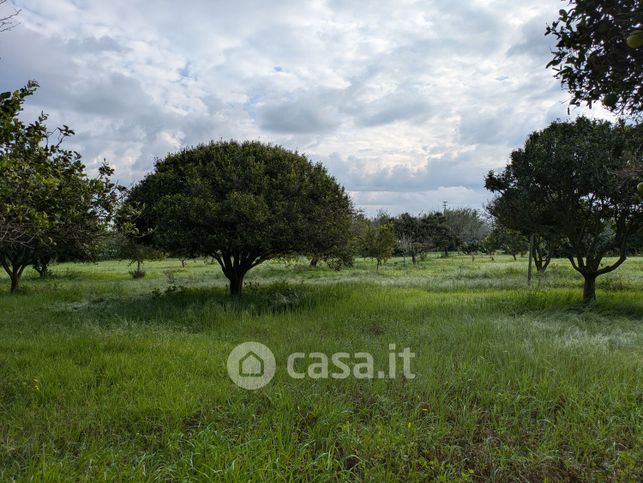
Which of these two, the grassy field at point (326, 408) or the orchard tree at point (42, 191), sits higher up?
the orchard tree at point (42, 191)

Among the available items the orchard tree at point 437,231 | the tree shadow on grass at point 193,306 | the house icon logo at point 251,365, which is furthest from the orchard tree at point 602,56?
the orchard tree at point 437,231

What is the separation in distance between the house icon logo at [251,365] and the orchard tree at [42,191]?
111 inches

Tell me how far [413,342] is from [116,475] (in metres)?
4.75

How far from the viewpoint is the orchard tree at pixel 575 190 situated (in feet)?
38.7

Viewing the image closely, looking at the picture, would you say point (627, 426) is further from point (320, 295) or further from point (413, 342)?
point (320, 295)

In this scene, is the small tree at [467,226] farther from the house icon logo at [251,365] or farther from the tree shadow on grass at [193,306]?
the house icon logo at [251,365]

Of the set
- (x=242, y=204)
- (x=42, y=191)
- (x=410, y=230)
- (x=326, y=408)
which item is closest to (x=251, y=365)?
(x=326, y=408)

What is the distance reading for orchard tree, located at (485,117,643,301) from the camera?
38.7 ft

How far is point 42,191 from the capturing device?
5.06 m

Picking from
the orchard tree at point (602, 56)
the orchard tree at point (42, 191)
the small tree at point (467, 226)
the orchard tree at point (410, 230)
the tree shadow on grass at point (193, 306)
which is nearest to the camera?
the orchard tree at point (602, 56)

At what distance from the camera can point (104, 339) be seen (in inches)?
272

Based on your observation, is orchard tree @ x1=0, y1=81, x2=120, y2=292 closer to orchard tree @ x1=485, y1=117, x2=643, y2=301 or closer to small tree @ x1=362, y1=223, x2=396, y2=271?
orchard tree @ x1=485, y1=117, x2=643, y2=301

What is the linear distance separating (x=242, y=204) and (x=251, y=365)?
6.19 metres

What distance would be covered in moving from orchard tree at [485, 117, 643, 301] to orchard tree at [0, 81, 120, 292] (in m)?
11.8
